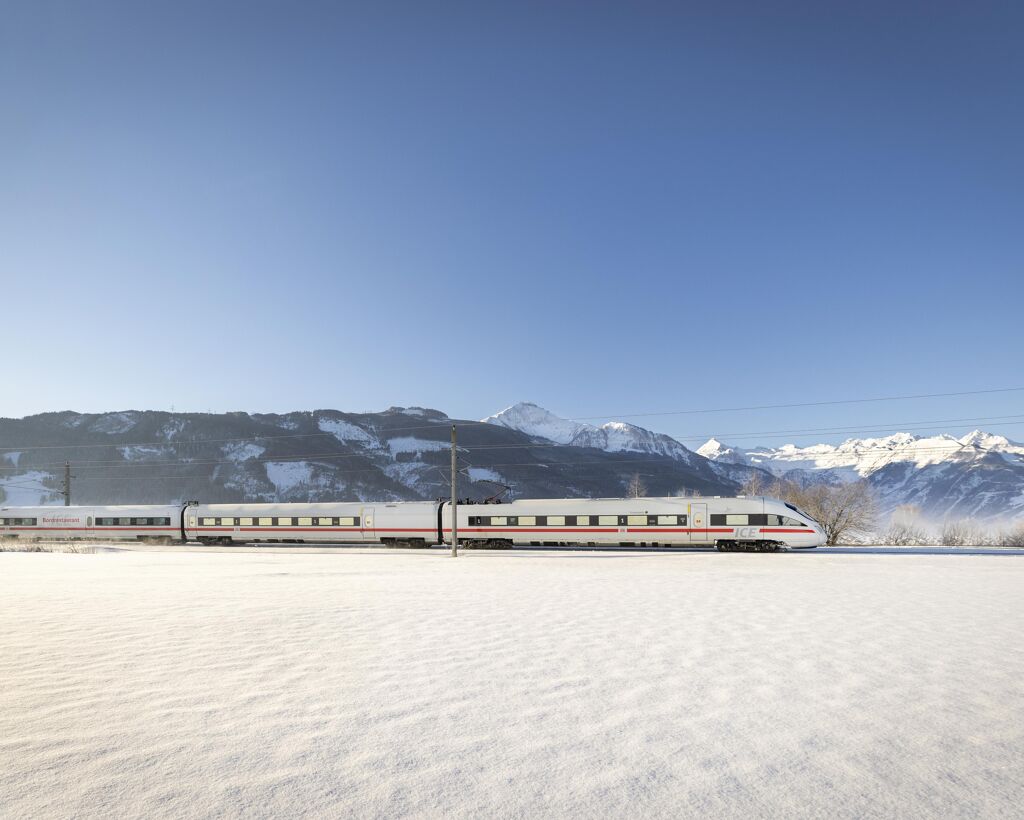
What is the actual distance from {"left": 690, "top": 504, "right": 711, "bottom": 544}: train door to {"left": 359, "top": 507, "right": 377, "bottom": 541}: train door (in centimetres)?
2276

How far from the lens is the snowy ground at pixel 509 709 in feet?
16.7

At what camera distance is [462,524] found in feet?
143

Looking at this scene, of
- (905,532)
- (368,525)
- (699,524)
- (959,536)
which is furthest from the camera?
(905,532)

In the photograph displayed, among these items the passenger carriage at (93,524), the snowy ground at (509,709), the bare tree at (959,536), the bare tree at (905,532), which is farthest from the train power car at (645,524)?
the passenger carriage at (93,524)

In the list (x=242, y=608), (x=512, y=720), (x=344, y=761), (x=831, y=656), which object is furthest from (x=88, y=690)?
(x=831, y=656)

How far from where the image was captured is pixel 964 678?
8727 millimetres

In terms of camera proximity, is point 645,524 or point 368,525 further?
point 368,525

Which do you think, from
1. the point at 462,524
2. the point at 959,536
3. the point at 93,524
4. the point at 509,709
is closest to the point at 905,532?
the point at 959,536

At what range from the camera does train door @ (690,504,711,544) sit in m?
38.0

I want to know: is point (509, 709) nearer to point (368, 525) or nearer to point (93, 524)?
point (368, 525)

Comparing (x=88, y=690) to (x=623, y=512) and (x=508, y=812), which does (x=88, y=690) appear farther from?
(x=623, y=512)

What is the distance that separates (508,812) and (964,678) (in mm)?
7549

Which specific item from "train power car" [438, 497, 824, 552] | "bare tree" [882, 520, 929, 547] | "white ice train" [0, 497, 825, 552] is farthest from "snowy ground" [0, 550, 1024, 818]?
"bare tree" [882, 520, 929, 547]

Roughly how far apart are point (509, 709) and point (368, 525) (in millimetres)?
40441
